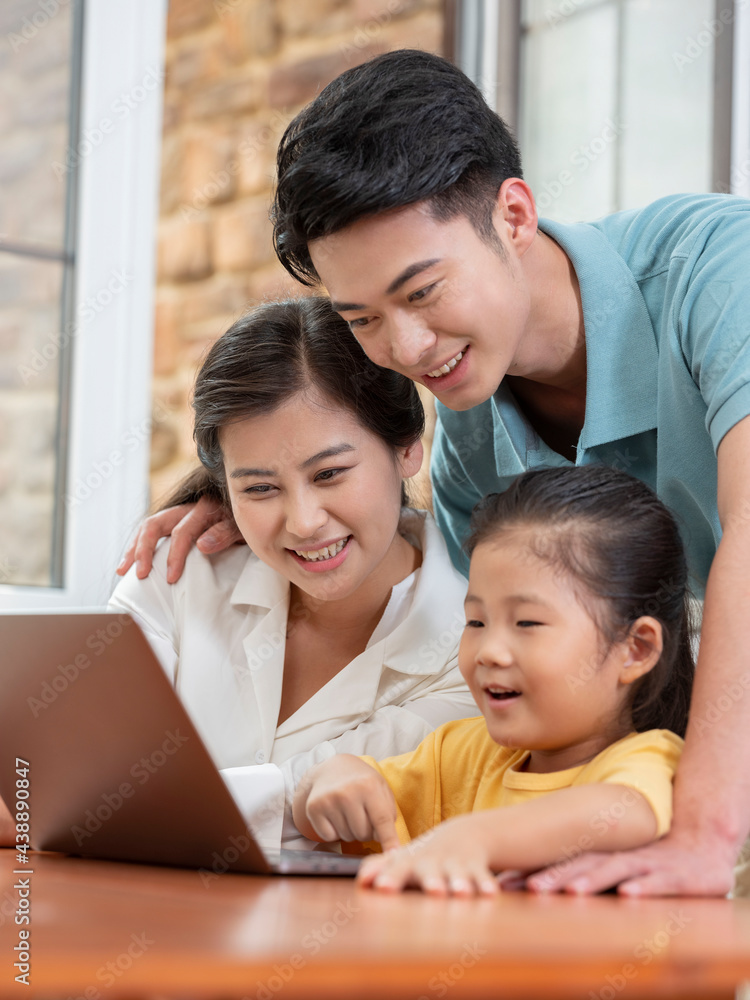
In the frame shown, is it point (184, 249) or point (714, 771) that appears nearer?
point (714, 771)

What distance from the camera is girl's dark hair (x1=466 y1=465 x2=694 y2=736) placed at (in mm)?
1104

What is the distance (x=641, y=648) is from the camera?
1.11 m

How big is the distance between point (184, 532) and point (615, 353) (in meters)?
0.68

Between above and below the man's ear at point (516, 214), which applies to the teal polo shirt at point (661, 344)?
below

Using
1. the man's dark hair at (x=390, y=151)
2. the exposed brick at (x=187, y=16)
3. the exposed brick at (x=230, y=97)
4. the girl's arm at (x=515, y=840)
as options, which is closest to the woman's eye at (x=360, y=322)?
the man's dark hair at (x=390, y=151)

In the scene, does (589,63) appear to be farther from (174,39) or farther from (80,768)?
(80,768)

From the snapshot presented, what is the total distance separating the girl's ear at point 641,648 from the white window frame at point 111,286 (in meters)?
1.66

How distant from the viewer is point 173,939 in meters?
0.55

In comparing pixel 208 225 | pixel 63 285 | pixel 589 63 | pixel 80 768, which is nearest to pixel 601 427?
pixel 80 768

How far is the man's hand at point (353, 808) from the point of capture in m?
1.05
